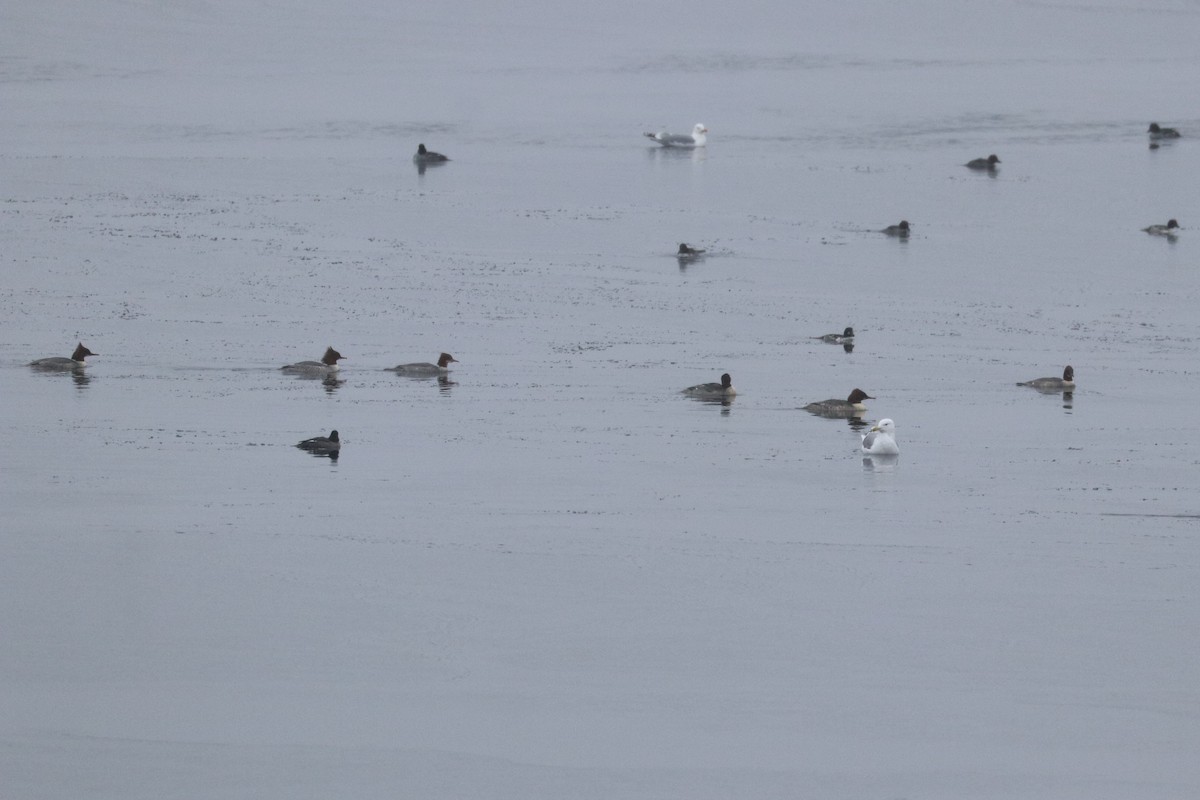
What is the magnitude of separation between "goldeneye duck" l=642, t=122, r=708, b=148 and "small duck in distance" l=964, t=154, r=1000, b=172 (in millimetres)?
9928

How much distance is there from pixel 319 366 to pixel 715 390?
21.0ft

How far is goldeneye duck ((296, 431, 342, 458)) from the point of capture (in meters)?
24.0

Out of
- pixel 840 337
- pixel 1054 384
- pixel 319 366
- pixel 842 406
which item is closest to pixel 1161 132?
pixel 840 337

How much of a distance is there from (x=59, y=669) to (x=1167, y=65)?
7956cm

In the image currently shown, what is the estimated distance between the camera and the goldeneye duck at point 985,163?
54.6 metres

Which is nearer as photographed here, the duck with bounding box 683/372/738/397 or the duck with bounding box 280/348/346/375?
the duck with bounding box 683/372/738/397

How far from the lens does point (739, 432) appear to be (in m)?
25.9

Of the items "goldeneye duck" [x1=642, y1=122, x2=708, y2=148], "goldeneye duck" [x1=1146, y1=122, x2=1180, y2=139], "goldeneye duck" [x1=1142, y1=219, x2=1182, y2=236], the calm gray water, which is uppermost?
"goldeneye duck" [x1=1146, y1=122, x2=1180, y2=139]

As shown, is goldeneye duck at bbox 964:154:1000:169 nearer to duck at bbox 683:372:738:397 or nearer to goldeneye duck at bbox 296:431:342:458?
duck at bbox 683:372:738:397

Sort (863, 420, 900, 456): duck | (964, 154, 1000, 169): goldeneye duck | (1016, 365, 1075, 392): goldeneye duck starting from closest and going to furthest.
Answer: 1. (863, 420, 900, 456): duck
2. (1016, 365, 1075, 392): goldeneye duck
3. (964, 154, 1000, 169): goldeneye duck

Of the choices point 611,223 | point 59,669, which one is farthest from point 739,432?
point 611,223

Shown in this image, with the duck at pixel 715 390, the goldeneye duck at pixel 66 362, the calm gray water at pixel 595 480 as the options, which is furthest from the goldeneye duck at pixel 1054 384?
the goldeneye duck at pixel 66 362

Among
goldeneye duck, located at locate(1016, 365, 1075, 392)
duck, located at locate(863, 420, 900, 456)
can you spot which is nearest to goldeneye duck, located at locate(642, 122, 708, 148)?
goldeneye duck, located at locate(1016, 365, 1075, 392)

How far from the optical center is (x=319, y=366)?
29.3m
